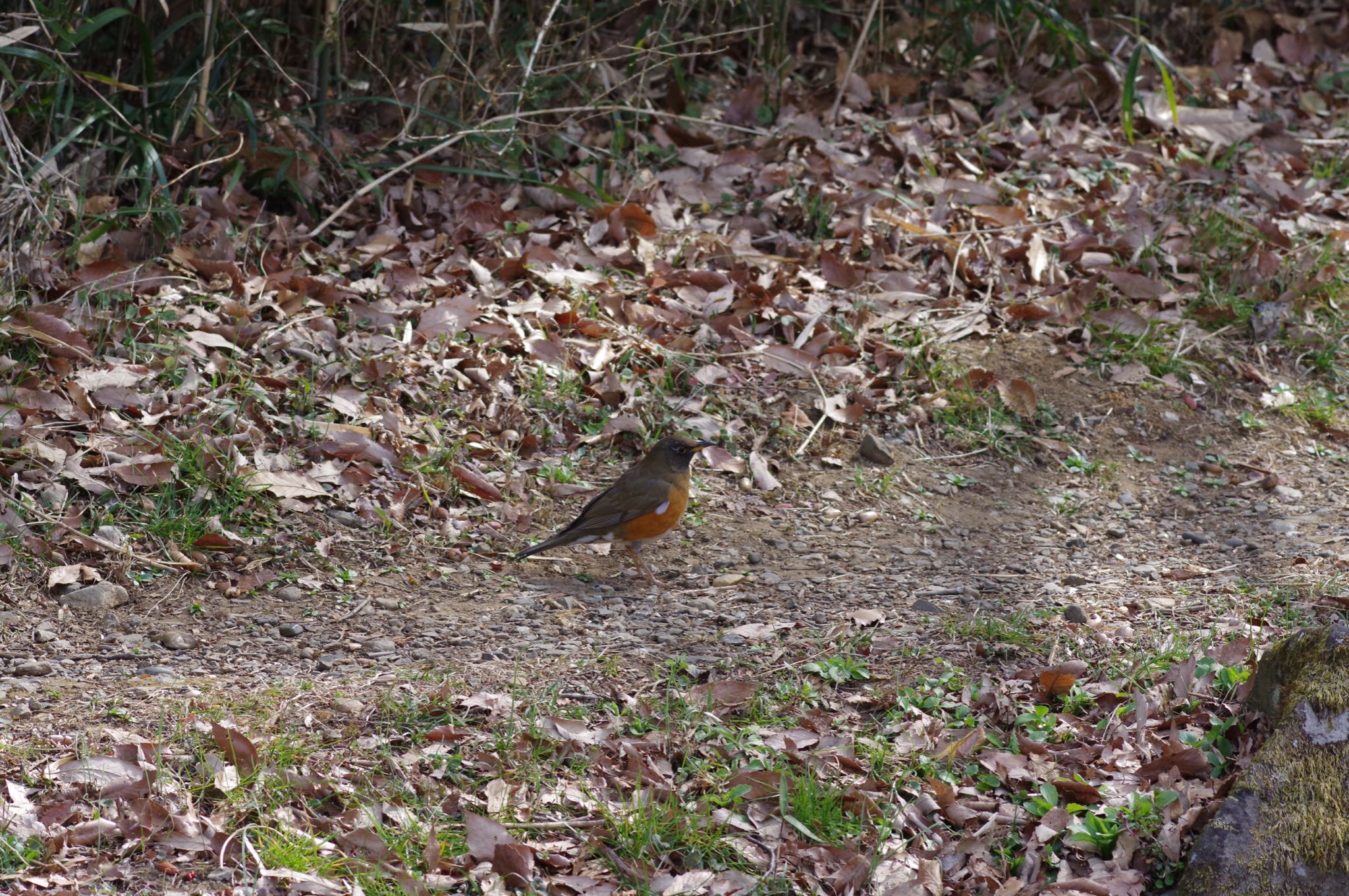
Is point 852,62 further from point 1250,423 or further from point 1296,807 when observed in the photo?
point 1296,807

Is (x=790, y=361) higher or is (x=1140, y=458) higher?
(x=790, y=361)

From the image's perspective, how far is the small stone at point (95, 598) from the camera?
457 centimetres

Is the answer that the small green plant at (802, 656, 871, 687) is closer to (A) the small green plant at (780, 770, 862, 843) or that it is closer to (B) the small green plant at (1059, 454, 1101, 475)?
(A) the small green plant at (780, 770, 862, 843)

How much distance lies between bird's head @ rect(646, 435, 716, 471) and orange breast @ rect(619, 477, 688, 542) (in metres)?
0.08

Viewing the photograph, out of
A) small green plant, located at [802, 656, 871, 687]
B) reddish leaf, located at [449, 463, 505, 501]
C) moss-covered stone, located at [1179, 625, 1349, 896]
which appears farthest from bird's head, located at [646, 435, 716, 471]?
moss-covered stone, located at [1179, 625, 1349, 896]

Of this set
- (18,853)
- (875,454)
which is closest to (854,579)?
(875,454)

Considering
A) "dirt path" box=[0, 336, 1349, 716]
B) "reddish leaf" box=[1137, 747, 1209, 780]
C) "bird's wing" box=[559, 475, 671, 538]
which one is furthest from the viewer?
"bird's wing" box=[559, 475, 671, 538]

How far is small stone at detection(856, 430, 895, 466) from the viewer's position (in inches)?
225

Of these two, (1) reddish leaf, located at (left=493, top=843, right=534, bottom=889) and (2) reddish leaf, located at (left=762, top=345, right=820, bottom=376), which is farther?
(2) reddish leaf, located at (left=762, top=345, right=820, bottom=376)

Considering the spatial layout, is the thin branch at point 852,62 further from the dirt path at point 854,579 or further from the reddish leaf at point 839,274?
the dirt path at point 854,579

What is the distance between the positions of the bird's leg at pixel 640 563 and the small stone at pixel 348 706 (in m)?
1.37

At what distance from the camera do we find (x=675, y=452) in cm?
512

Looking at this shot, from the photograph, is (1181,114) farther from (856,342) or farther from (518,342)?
(518,342)

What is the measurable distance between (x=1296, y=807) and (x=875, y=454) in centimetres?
269
